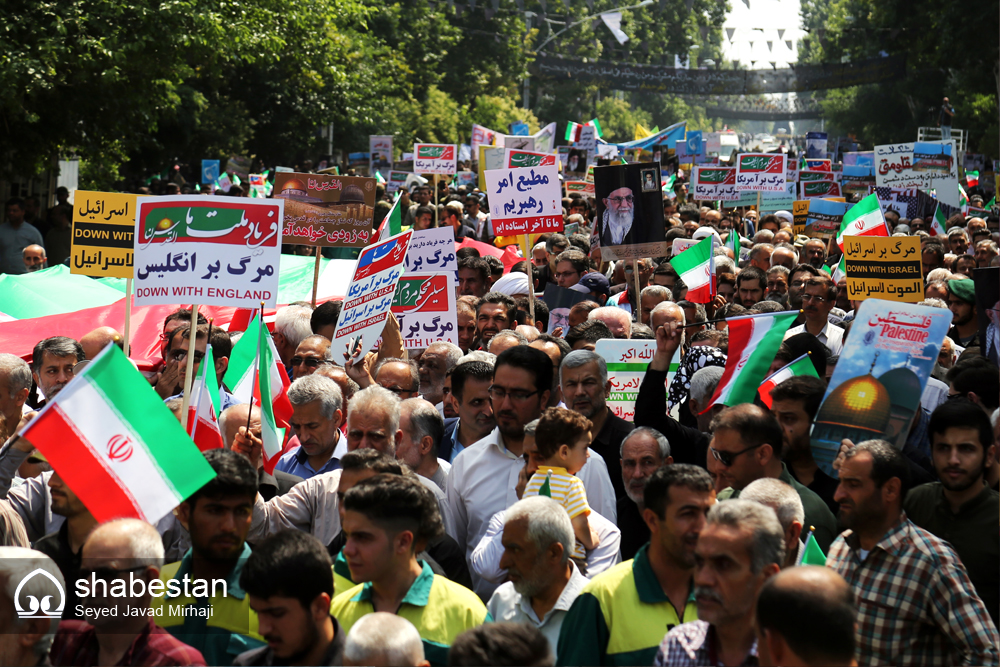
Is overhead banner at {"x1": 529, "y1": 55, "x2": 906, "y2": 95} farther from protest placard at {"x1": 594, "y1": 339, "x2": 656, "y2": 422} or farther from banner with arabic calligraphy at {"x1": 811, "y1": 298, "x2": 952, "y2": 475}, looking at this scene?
banner with arabic calligraphy at {"x1": 811, "y1": 298, "x2": 952, "y2": 475}

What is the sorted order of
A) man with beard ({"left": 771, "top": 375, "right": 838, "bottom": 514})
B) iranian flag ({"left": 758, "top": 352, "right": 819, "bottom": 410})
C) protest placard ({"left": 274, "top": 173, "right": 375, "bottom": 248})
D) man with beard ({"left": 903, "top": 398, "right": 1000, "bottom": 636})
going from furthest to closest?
protest placard ({"left": 274, "top": 173, "right": 375, "bottom": 248}) < iranian flag ({"left": 758, "top": 352, "right": 819, "bottom": 410}) < man with beard ({"left": 771, "top": 375, "right": 838, "bottom": 514}) < man with beard ({"left": 903, "top": 398, "right": 1000, "bottom": 636})

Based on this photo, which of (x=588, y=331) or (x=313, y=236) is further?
(x=313, y=236)

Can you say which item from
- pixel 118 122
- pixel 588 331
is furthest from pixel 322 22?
pixel 588 331

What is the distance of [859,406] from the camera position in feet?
16.4

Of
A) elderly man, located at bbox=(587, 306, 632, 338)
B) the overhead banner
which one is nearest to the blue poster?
elderly man, located at bbox=(587, 306, 632, 338)

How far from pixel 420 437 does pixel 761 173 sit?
495 inches

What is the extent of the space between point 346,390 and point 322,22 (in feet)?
75.3

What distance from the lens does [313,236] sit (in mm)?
9914

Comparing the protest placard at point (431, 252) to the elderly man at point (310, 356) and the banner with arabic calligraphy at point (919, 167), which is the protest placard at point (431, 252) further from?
the banner with arabic calligraphy at point (919, 167)

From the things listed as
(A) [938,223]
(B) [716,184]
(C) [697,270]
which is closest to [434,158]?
(B) [716,184]

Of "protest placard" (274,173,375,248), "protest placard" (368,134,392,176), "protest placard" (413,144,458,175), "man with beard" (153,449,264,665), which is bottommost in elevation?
"man with beard" (153,449,264,665)

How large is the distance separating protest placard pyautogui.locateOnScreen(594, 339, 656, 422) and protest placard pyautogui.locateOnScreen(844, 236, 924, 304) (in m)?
2.45

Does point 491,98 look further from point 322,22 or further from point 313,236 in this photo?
point 313,236

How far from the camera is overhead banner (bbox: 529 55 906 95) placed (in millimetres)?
53719
